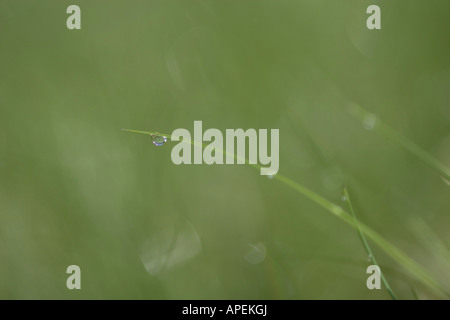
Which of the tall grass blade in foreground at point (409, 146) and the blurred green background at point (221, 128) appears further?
the blurred green background at point (221, 128)

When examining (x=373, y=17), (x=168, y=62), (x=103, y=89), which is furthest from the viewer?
(x=373, y=17)

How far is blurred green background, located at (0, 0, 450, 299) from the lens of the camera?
1.08 meters

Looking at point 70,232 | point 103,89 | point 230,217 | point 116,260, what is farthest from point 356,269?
point 103,89

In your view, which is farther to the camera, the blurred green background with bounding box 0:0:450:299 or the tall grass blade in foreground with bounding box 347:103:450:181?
the blurred green background with bounding box 0:0:450:299

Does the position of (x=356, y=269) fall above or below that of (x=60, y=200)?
below

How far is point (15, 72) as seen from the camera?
1434 mm

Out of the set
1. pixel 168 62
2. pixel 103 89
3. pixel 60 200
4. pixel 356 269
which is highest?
pixel 168 62

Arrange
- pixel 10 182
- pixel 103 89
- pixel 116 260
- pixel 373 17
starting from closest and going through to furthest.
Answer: pixel 116 260, pixel 10 182, pixel 103 89, pixel 373 17

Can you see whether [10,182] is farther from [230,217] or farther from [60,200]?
[230,217]

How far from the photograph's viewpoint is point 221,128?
1.39 metres

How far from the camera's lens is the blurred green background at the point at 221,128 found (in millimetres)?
1083

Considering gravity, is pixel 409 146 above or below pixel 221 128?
below

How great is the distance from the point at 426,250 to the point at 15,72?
4.08ft

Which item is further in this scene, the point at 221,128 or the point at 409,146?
the point at 221,128
